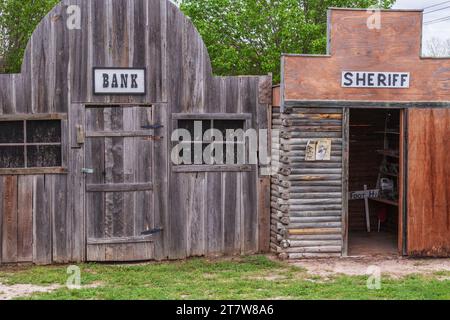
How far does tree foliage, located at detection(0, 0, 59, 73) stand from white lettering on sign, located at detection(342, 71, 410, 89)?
15.2 metres

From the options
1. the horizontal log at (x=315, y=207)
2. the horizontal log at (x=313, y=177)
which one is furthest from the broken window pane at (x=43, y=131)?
the horizontal log at (x=315, y=207)

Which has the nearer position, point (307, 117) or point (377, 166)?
point (307, 117)

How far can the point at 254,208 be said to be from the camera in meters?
12.1

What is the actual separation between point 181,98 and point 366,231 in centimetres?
531

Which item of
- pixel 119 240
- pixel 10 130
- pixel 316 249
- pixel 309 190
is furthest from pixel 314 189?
pixel 10 130

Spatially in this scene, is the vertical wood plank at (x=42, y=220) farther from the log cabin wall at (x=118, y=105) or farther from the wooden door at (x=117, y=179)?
the wooden door at (x=117, y=179)

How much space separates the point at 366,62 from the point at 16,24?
16.1 m

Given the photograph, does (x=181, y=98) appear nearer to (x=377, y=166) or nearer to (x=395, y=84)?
(x=395, y=84)

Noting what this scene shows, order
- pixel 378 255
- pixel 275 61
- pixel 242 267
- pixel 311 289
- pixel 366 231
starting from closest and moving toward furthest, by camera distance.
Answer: pixel 311 289 < pixel 242 267 < pixel 378 255 < pixel 366 231 < pixel 275 61

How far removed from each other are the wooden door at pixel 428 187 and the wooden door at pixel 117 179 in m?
4.49

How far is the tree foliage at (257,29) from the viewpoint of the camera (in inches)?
957

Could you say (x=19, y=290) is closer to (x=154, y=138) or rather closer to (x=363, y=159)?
(x=154, y=138)

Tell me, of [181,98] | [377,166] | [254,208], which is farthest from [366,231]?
[181,98]

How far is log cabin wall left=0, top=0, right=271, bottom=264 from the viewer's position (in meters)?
11.3
